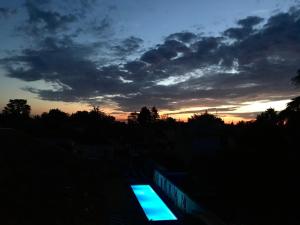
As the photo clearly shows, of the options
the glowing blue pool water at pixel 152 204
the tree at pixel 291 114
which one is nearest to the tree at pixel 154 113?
the glowing blue pool water at pixel 152 204

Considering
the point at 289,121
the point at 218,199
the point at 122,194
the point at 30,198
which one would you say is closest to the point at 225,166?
the point at 218,199

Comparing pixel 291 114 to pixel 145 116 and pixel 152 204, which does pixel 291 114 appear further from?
pixel 145 116

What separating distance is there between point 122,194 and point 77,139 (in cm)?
3069

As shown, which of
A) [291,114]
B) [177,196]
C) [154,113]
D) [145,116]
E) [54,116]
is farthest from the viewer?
[154,113]

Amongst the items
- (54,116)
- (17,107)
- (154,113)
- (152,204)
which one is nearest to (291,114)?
(152,204)

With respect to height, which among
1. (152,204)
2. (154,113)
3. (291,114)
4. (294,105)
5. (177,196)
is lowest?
(152,204)

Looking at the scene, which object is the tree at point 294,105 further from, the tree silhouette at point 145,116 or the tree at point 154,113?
the tree at point 154,113

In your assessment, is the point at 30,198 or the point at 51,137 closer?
the point at 30,198

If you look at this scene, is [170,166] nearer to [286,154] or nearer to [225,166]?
[225,166]

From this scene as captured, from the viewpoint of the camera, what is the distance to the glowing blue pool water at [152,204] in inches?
784

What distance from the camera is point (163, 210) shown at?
21.0m

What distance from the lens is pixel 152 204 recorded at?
22828 millimetres

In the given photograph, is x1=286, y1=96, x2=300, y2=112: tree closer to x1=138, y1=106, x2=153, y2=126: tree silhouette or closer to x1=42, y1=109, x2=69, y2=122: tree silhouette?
x1=42, y1=109, x2=69, y2=122: tree silhouette

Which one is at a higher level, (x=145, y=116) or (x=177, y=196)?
(x=145, y=116)
